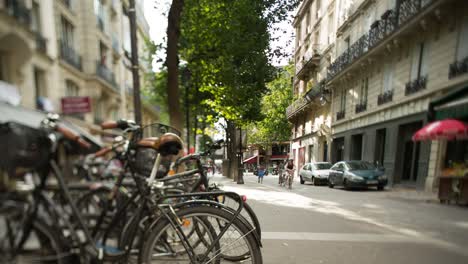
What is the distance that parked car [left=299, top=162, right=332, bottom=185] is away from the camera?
10312mm

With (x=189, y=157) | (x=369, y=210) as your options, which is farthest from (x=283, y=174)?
(x=189, y=157)

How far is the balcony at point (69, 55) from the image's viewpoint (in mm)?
1133

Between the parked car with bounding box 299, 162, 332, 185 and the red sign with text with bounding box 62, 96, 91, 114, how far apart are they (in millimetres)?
10645

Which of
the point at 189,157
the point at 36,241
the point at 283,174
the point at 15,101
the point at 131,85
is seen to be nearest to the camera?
the point at 15,101

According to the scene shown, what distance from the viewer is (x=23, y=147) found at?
124 cm

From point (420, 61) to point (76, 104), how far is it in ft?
10.5

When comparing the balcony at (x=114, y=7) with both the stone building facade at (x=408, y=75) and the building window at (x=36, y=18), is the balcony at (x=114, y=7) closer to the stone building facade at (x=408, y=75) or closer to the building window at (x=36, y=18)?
the building window at (x=36, y=18)

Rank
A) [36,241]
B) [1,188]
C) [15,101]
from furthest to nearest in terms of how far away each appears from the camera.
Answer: [36,241] < [1,188] < [15,101]

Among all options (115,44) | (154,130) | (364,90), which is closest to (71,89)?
(115,44)

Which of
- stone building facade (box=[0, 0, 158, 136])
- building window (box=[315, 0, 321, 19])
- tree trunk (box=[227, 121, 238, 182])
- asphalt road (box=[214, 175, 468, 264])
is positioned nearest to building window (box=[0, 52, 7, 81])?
stone building facade (box=[0, 0, 158, 136])

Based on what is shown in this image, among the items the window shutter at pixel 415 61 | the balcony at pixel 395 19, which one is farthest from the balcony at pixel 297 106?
the window shutter at pixel 415 61

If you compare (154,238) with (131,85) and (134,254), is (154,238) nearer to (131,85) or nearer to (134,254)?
(134,254)

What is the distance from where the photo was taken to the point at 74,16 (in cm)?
122

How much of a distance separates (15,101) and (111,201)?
2.99 ft
